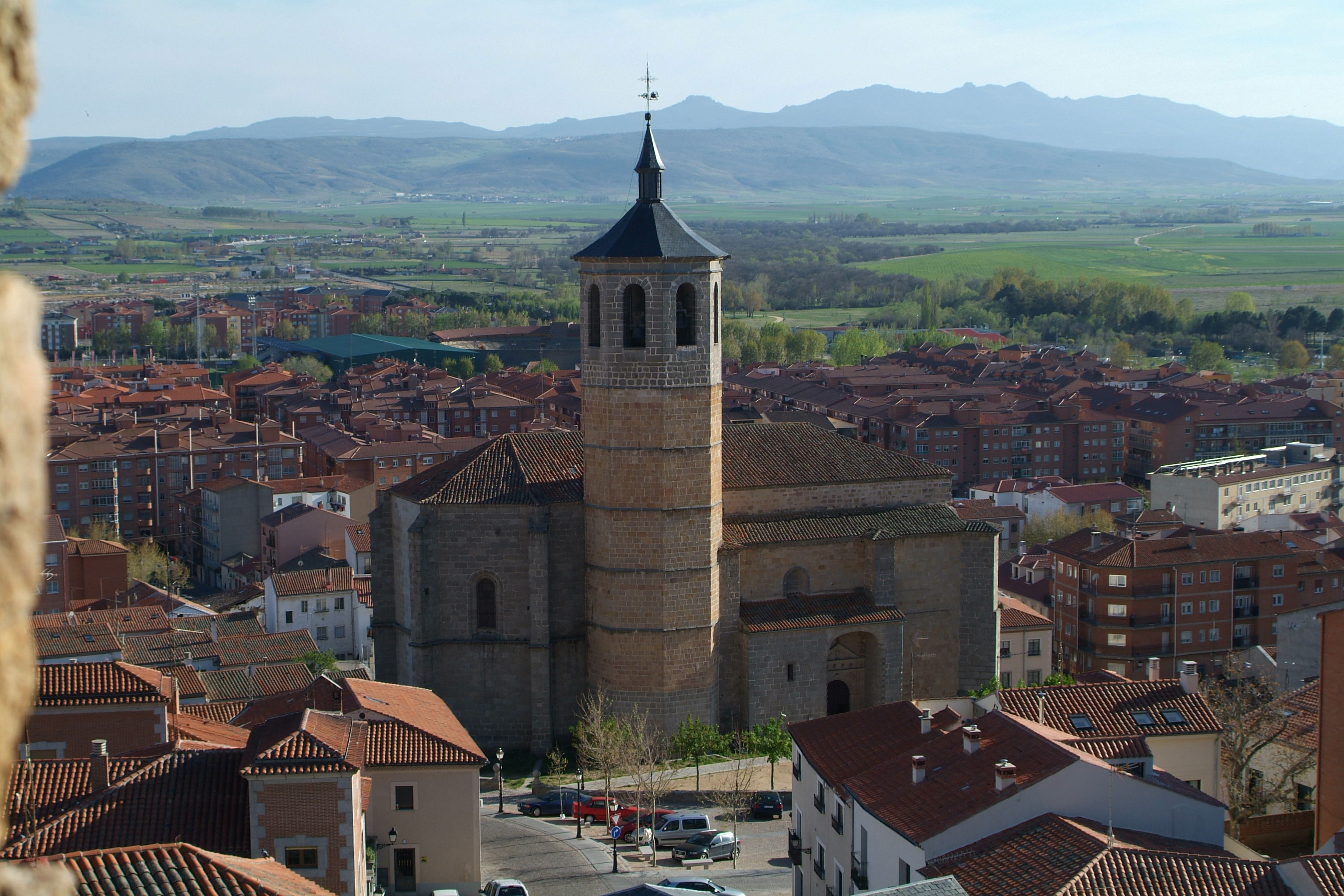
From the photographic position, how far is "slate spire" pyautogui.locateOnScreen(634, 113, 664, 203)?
31.2 m

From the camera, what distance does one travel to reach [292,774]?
1781cm

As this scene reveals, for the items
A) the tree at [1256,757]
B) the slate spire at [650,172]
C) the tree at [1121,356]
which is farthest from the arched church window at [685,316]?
the tree at [1121,356]

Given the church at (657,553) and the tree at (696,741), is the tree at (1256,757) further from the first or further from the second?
the tree at (696,741)

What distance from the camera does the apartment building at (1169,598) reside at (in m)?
46.9

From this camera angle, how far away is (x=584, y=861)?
26.1 m

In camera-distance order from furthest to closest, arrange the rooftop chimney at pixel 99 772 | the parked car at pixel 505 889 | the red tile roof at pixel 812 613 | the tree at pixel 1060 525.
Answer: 1. the tree at pixel 1060 525
2. the red tile roof at pixel 812 613
3. the parked car at pixel 505 889
4. the rooftop chimney at pixel 99 772

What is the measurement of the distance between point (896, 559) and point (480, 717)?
9.34m

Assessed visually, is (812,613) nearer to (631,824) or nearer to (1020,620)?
(631,824)

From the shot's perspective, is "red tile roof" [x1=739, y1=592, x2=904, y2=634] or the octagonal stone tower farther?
"red tile roof" [x1=739, y1=592, x2=904, y2=634]

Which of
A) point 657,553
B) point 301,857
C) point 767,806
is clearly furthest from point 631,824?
point 301,857

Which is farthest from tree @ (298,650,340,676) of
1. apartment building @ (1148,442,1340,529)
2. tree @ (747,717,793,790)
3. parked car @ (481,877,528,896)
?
apartment building @ (1148,442,1340,529)

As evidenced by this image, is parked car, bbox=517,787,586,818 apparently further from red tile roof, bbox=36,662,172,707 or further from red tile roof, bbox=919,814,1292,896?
red tile roof, bbox=919,814,1292,896

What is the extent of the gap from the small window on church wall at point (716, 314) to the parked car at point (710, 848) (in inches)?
377

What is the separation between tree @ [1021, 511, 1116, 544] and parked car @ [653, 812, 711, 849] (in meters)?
37.4
